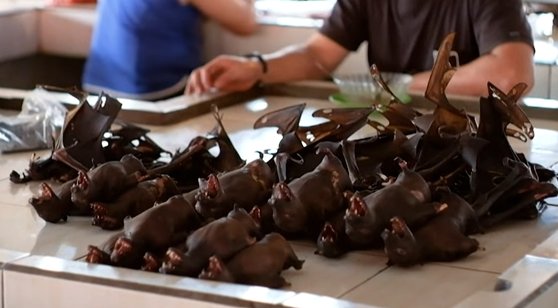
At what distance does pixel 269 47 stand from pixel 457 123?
7.02 feet

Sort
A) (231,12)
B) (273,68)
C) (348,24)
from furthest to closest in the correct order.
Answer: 1. (231,12)
2. (348,24)
3. (273,68)

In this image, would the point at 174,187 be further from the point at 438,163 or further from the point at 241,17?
the point at 241,17

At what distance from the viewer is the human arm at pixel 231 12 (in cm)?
359

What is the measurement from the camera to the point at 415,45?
292cm

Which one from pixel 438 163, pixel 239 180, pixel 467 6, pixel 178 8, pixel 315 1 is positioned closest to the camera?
pixel 239 180

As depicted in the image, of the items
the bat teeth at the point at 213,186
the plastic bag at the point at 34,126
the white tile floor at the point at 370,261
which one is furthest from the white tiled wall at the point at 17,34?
the bat teeth at the point at 213,186

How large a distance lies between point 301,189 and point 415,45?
1.63 metres

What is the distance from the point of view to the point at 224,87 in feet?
8.34

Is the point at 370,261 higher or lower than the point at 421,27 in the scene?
higher

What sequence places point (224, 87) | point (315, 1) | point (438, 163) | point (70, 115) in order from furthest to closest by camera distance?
point (315, 1), point (224, 87), point (70, 115), point (438, 163)

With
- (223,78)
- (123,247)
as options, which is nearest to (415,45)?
(223,78)

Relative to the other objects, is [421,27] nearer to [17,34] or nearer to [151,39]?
[151,39]

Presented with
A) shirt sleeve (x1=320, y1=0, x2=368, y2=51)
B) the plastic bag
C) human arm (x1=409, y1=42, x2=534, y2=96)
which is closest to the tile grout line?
the plastic bag

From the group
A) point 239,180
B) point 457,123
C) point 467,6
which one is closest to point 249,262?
point 239,180
